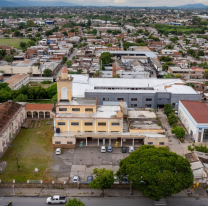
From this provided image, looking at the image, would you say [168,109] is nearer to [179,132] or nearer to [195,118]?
[195,118]

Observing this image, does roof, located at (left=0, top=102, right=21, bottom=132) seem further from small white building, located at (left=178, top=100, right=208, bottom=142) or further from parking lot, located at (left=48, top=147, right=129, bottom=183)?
small white building, located at (left=178, top=100, right=208, bottom=142)

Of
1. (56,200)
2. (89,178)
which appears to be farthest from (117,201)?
(56,200)

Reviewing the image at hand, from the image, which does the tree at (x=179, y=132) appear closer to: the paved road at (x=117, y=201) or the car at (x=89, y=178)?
the paved road at (x=117, y=201)

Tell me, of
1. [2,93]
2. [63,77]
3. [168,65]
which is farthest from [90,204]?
[168,65]

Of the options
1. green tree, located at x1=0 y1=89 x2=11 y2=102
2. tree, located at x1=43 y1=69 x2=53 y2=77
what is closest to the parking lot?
green tree, located at x1=0 y1=89 x2=11 y2=102

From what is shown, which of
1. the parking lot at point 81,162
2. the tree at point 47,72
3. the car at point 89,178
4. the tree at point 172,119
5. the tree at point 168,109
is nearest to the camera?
the car at point 89,178

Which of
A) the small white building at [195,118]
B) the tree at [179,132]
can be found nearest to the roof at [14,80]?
the small white building at [195,118]

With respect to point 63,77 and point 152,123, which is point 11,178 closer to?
point 63,77
